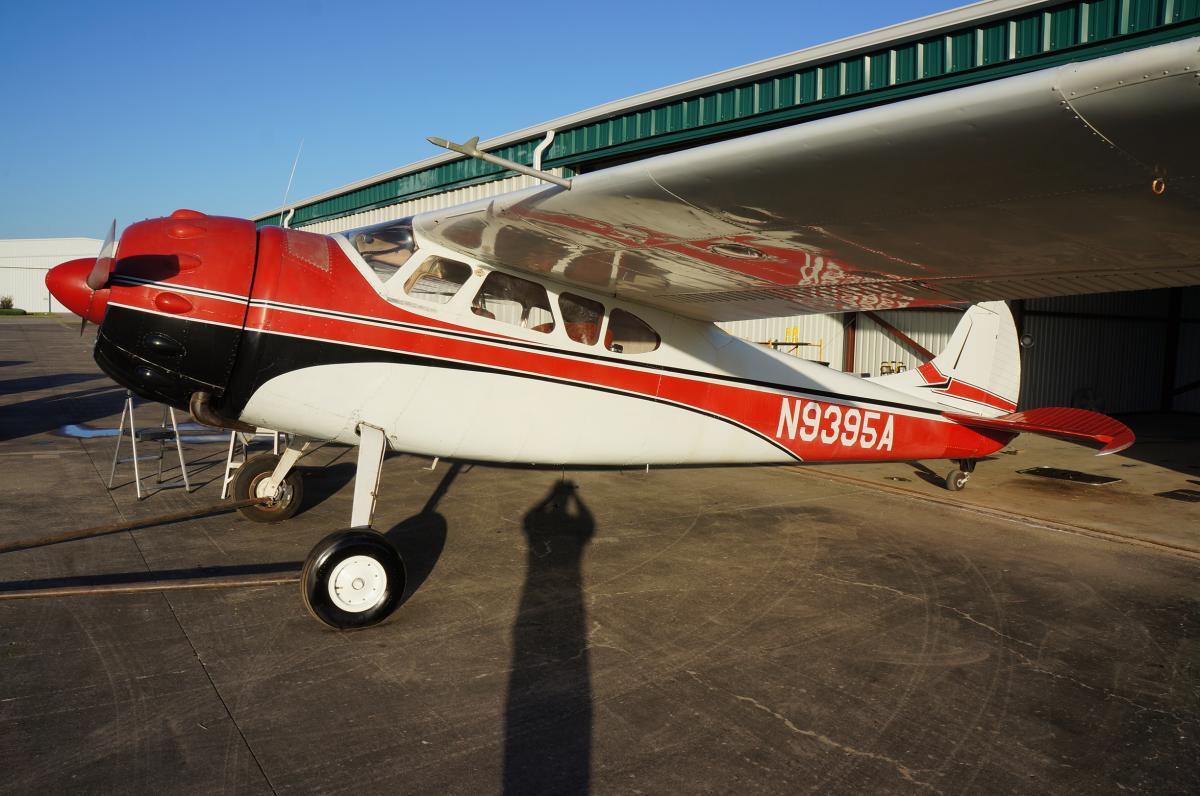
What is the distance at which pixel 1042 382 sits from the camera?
54.1 ft

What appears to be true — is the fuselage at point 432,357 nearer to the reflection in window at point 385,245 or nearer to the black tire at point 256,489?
the reflection in window at point 385,245

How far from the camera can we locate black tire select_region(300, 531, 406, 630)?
13.9 ft

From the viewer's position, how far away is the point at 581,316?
571 cm

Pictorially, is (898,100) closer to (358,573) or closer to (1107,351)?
(358,573)

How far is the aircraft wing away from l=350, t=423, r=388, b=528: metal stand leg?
141 centimetres

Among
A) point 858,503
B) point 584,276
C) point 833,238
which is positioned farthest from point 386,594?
point 858,503

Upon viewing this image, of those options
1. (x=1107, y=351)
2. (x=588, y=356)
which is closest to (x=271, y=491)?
(x=588, y=356)

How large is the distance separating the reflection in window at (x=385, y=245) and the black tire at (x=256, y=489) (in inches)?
95.0

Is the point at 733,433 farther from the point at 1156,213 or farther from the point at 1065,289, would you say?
the point at 1156,213

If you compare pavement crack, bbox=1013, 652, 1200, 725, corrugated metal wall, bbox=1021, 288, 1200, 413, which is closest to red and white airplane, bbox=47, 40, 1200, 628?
pavement crack, bbox=1013, 652, 1200, 725

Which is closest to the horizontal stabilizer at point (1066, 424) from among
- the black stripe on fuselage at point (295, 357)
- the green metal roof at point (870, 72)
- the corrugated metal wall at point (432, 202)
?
the green metal roof at point (870, 72)

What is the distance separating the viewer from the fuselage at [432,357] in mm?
4441

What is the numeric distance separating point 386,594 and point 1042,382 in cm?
1639

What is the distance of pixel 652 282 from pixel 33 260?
274ft
